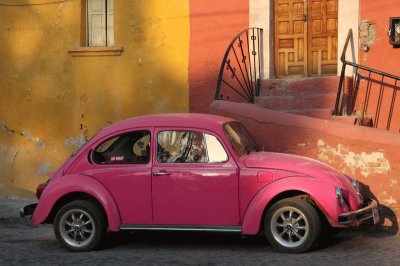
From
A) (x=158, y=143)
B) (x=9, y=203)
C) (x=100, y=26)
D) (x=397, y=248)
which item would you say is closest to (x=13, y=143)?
(x=9, y=203)

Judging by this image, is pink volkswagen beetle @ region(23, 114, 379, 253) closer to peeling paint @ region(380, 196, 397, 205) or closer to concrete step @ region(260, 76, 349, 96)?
peeling paint @ region(380, 196, 397, 205)

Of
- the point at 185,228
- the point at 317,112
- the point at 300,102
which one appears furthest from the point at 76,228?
the point at 300,102

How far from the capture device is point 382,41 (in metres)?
12.6

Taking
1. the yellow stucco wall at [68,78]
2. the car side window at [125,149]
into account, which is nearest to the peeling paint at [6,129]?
the yellow stucco wall at [68,78]

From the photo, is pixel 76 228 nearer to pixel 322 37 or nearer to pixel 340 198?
pixel 340 198

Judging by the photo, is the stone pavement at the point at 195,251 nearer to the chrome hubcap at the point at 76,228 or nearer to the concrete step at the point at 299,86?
the chrome hubcap at the point at 76,228

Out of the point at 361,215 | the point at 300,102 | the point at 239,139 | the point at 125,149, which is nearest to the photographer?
the point at 361,215

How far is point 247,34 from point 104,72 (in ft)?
9.38

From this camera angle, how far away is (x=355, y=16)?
12781mm

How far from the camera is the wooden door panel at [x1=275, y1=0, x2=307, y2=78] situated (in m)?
13.7

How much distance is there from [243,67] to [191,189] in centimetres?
552

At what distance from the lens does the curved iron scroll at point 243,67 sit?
13391 mm

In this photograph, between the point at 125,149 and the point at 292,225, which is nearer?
the point at 292,225

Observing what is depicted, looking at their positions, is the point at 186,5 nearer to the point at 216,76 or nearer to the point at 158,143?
the point at 216,76
